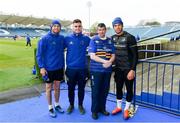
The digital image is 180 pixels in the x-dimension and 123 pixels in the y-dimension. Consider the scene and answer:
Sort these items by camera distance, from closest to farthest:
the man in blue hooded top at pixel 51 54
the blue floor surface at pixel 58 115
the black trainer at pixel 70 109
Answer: the man in blue hooded top at pixel 51 54 < the blue floor surface at pixel 58 115 < the black trainer at pixel 70 109

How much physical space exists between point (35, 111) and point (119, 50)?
1.96 meters

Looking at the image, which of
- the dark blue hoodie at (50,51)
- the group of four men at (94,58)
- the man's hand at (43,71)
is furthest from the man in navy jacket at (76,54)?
the man's hand at (43,71)

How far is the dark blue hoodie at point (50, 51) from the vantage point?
418 cm

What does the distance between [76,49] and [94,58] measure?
392 millimetres

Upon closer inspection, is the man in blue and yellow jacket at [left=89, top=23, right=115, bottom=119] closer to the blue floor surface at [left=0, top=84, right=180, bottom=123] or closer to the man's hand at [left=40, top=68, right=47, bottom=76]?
the blue floor surface at [left=0, top=84, right=180, bottom=123]

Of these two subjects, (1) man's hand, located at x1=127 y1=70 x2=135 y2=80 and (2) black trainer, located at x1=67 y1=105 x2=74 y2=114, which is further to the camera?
(2) black trainer, located at x1=67 y1=105 x2=74 y2=114

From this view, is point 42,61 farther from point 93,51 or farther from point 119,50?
point 119,50

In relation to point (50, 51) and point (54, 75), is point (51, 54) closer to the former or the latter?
point (50, 51)

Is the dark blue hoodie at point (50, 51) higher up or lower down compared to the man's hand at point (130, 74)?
higher up

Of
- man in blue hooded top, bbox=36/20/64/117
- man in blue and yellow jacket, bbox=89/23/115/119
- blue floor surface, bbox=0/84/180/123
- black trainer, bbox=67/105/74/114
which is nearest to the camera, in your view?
man in blue and yellow jacket, bbox=89/23/115/119

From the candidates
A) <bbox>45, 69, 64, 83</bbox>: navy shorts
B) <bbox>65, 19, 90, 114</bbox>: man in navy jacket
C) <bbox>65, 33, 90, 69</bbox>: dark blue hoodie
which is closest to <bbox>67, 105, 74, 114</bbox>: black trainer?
<bbox>65, 19, 90, 114</bbox>: man in navy jacket

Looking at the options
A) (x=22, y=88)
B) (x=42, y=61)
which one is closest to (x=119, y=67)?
(x=42, y=61)

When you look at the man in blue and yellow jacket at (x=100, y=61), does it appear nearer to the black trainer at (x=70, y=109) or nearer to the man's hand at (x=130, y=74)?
the man's hand at (x=130, y=74)

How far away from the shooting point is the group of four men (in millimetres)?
4102
